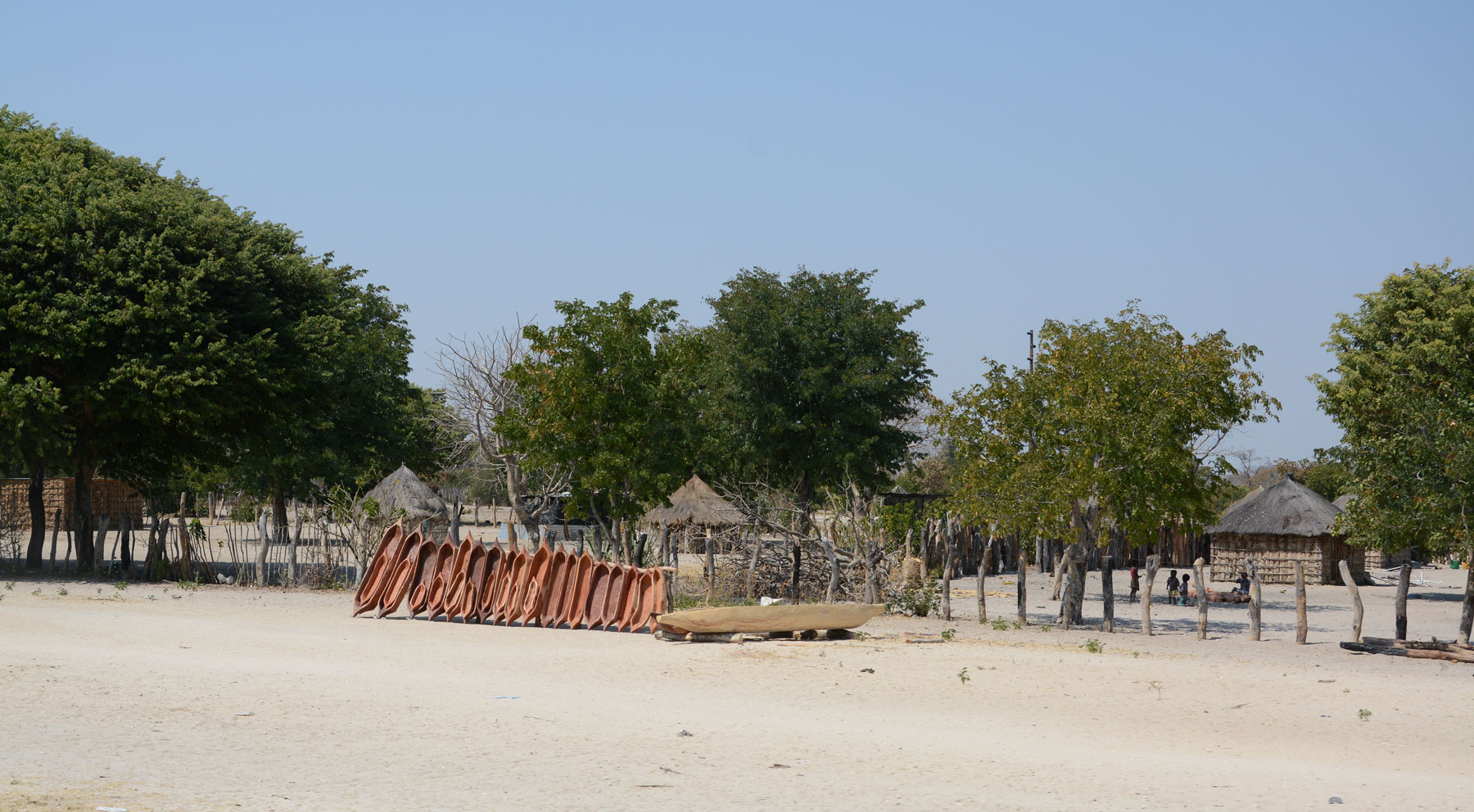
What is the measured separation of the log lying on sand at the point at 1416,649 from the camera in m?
16.9

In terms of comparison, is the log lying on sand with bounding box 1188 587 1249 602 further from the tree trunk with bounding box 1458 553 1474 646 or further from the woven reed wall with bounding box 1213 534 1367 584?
the tree trunk with bounding box 1458 553 1474 646

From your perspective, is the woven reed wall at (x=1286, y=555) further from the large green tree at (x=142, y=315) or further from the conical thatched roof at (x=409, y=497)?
the large green tree at (x=142, y=315)

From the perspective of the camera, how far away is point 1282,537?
1428 inches

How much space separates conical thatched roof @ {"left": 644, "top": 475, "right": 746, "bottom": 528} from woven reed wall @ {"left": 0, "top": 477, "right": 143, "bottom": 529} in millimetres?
20817

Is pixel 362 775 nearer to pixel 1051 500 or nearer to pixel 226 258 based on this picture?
pixel 1051 500

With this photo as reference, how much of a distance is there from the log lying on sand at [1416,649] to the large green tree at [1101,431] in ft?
12.2

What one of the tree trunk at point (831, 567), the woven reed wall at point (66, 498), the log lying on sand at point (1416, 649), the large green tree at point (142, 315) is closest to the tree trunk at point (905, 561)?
the tree trunk at point (831, 567)

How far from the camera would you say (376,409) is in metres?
45.8

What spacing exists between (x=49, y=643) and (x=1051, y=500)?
14650mm

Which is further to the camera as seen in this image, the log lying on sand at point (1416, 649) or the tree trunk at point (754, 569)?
the tree trunk at point (754, 569)

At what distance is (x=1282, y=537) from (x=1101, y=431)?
19.4 meters

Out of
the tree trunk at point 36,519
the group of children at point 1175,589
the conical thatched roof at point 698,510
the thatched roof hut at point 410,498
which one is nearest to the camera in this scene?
the tree trunk at point 36,519

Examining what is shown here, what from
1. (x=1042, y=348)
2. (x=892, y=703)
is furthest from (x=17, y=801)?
(x=1042, y=348)

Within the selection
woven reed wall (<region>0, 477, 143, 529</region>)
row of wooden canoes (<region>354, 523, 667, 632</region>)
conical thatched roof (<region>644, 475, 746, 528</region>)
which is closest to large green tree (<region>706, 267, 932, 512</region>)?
conical thatched roof (<region>644, 475, 746, 528</region>)
